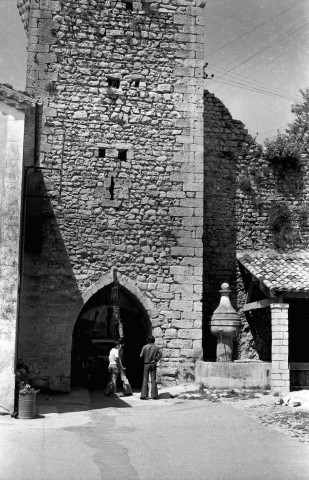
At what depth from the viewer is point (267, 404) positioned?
1142 centimetres

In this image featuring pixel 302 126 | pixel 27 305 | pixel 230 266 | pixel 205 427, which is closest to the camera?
pixel 205 427

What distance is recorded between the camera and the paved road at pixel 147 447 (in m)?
6.43

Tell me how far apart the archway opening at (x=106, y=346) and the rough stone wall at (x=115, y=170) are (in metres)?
0.89

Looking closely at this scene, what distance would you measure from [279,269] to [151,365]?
3892 millimetres

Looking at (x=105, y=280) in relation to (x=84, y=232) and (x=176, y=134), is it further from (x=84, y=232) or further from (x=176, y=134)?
(x=176, y=134)

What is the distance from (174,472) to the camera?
651 centimetres

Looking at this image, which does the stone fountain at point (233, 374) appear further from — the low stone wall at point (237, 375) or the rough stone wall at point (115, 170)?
the rough stone wall at point (115, 170)

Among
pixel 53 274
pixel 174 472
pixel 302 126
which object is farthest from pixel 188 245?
pixel 302 126

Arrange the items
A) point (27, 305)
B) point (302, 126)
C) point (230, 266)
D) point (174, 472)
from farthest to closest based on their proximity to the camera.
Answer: point (302, 126), point (230, 266), point (27, 305), point (174, 472)

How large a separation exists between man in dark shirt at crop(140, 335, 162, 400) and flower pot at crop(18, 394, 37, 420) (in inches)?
130

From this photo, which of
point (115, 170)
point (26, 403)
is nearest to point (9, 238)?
point (26, 403)

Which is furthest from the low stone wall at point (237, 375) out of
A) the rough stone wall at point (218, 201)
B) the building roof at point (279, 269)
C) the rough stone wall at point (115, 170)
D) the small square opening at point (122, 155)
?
the small square opening at point (122, 155)

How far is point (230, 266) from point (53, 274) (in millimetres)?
4719

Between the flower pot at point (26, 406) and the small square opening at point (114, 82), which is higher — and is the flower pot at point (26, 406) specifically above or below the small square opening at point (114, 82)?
below
